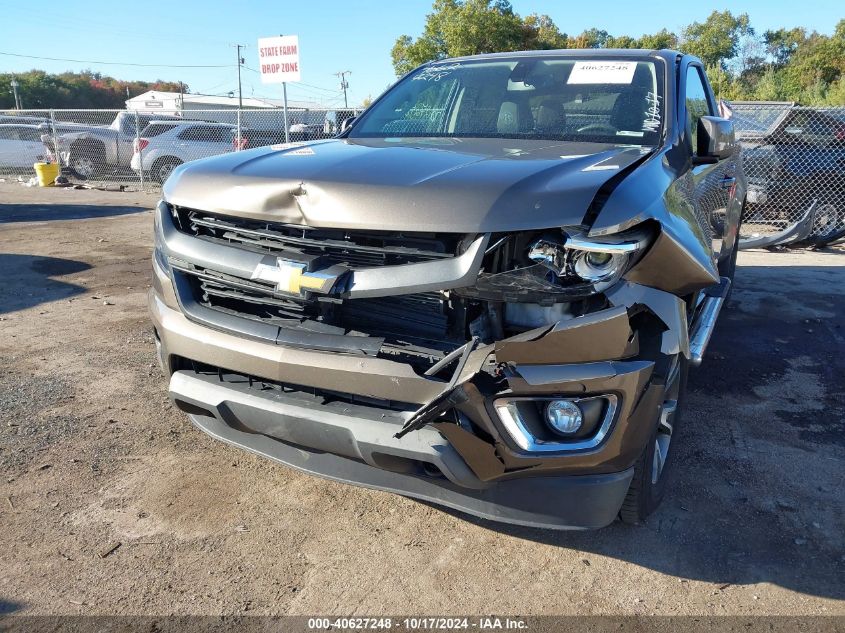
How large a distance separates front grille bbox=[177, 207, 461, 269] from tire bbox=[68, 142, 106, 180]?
16.7 meters

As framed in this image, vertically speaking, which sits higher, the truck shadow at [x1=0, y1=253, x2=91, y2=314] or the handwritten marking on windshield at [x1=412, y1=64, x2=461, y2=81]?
the handwritten marking on windshield at [x1=412, y1=64, x2=461, y2=81]

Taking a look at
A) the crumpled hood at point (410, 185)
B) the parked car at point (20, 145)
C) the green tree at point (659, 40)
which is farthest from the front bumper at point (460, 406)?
the green tree at point (659, 40)

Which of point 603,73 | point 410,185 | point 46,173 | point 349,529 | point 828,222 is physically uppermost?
point 603,73

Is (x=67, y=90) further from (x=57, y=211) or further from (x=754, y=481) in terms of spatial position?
(x=754, y=481)

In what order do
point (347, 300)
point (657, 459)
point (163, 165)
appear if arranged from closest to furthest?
point (347, 300), point (657, 459), point (163, 165)

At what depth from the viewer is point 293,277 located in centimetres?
240

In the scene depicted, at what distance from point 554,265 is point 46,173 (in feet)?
57.8

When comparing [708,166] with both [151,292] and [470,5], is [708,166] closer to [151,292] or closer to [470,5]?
[151,292]

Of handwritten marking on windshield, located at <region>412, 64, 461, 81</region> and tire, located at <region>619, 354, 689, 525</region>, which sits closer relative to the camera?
tire, located at <region>619, 354, 689, 525</region>

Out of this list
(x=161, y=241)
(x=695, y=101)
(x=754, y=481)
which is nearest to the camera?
(x=161, y=241)

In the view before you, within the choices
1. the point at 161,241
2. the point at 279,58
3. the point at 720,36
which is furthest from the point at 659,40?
the point at 161,241

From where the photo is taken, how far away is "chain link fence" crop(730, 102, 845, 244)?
982 cm

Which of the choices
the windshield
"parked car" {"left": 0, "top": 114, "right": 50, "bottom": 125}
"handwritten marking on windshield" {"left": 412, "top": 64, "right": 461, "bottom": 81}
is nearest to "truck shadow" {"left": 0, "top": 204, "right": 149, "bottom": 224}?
"parked car" {"left": 0, "top": 114, "right": 50, "bottom": 125}

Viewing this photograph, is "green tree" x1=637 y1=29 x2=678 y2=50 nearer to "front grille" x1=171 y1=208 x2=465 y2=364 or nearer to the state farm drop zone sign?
the state farm drop zone sign
